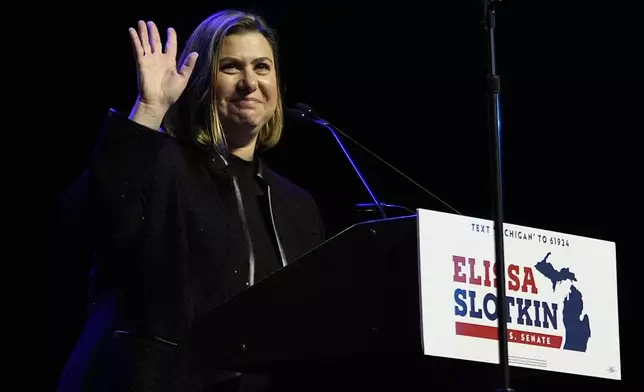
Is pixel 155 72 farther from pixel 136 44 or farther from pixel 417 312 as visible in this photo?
pixel 417 312

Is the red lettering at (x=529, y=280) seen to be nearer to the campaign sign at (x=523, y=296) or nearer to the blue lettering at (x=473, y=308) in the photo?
the campaign sign at (x=523, y=296)

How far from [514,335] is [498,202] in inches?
10.6

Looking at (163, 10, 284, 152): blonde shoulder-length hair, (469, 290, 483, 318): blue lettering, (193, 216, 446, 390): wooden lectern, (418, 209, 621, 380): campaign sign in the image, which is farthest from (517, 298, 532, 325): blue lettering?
(163, 10, 284, 152): blonde shoulder-length hair

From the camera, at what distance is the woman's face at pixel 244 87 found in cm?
306

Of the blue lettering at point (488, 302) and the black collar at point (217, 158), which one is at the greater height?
the black collar at point (217, 158)

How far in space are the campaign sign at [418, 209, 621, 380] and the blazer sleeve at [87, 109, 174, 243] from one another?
Result: 827mm

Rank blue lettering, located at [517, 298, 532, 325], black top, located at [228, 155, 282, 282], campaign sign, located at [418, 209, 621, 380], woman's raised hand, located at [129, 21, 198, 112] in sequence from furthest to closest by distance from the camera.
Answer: black top, located at [228, 155, 282, 282]
woman's raised hand, located at [129, 21, 198, 112]
blue lettering, located at [517, 298, 532, 325]
campaign sign, located at [418, 209, 621, 380]

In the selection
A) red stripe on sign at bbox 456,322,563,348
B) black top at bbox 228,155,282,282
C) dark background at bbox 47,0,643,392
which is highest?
dark background at bbox 47,0,643,392

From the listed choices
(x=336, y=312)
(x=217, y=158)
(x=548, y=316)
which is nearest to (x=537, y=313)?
(x=548, y=316)

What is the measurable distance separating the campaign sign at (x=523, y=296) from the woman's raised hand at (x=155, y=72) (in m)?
0.90

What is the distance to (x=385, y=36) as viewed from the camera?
4707 millimetres

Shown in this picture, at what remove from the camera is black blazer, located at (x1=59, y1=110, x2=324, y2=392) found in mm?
2502

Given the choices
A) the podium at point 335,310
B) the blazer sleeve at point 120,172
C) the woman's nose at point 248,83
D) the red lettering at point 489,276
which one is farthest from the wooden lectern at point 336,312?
the woman's nose at point 248,83

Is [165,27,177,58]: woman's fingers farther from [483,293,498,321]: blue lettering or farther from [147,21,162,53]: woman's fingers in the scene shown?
[483,293,498,321]: blue lettering
